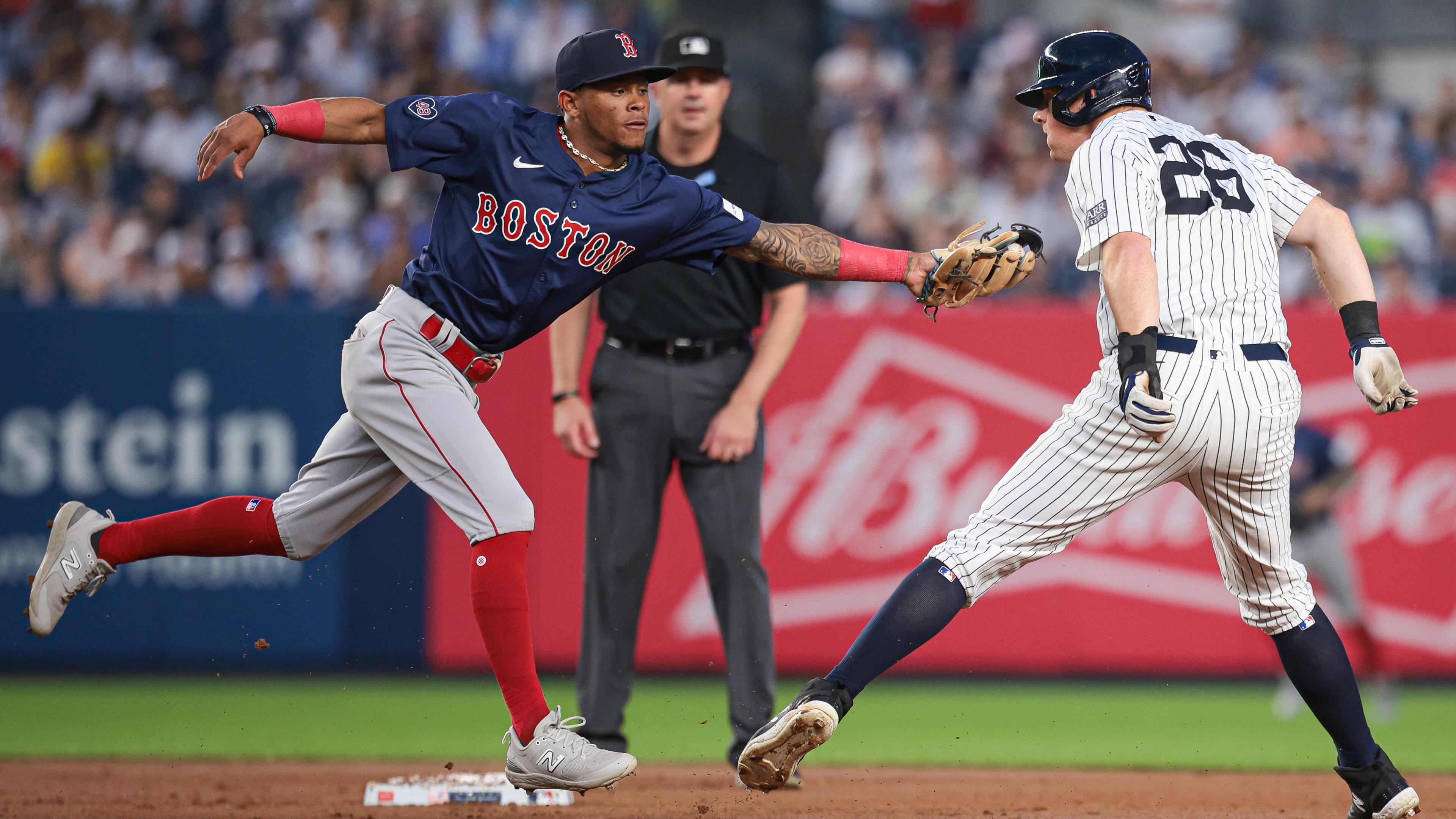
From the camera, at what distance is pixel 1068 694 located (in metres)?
7.77

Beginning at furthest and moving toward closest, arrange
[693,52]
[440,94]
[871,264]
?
[440,94] → [693,52] → [871,264]

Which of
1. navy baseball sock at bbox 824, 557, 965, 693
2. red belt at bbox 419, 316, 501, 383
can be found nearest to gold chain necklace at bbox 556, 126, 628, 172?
red belt at bbox 419, 316, 501, 383

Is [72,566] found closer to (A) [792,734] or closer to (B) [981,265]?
(A) [792,734]

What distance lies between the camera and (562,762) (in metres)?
3.74

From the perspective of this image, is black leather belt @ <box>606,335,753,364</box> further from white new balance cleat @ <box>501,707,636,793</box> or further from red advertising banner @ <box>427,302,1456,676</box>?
red advertising banner @ <box>427,302,1456,676</box>

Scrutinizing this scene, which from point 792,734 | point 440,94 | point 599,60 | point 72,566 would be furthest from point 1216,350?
point 440,94

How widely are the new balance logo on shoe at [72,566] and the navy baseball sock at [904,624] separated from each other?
231cm

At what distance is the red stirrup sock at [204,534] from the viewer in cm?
421

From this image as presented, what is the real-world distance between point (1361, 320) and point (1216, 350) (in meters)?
0.58

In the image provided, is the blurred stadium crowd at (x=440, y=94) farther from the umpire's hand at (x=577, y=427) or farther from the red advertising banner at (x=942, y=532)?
the umpire's hand at (x=577, y=427)

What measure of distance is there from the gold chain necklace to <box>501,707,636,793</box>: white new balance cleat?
1529 mm

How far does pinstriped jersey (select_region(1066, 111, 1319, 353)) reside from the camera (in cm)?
369

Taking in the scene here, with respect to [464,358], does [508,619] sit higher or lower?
lower

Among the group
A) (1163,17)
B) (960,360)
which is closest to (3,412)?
(960,360)
